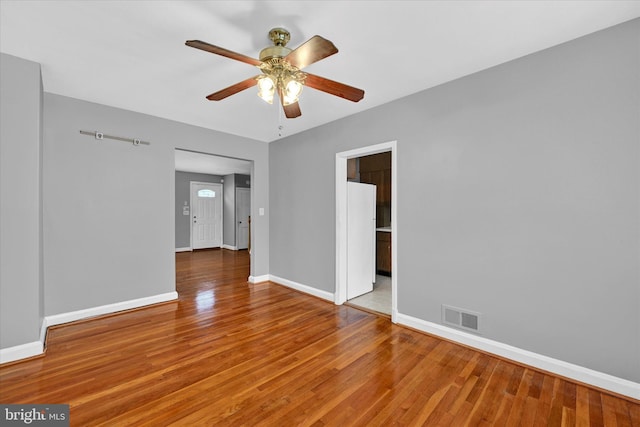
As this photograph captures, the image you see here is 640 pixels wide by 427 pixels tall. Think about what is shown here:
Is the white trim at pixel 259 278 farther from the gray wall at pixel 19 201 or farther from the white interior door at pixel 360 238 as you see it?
the gray wall at pixel 19 201

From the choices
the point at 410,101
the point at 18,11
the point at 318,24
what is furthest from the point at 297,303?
the point at 18,11

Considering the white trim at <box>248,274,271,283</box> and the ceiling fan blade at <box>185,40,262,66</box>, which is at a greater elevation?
the ceiling fan blade at <box>185,40,262,66</box>

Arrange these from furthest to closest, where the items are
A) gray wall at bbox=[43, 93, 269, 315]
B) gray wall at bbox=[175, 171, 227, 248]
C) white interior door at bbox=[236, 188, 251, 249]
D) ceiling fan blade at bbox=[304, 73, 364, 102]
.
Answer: white interior door at bbox=[236, 188, 251, 249] < gray wall at bbox=[175, 171, 227, 248] < gray wall at bbox=[43, 93, 269, 315] < ceiling fan blade at bbox=[304, 73, 364, 102]

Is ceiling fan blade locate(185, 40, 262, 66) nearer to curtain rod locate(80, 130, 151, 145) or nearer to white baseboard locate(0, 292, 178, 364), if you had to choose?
curtain rod locate(80, 130, 151, 145)

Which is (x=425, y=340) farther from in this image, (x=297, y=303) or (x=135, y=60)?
(x=135, y=60)

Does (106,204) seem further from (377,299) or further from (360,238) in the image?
(377,299)

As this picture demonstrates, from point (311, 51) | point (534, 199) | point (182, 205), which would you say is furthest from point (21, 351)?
point (182, 205)

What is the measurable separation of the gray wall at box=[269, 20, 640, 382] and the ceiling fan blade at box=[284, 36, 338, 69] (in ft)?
5.43

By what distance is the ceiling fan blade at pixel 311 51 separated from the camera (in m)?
1.52

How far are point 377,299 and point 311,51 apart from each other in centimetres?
337

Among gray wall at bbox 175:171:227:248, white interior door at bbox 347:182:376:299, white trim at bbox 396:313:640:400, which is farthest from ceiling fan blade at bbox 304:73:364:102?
gray wall at bbox 175:171:227:248

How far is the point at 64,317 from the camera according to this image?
3047mm

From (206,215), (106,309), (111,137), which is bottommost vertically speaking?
(106,309)

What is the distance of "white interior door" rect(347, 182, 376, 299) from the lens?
392 cm
